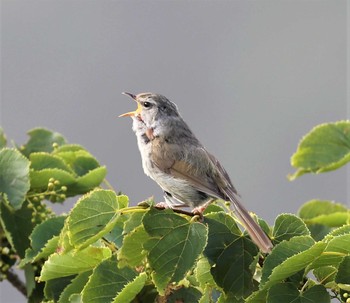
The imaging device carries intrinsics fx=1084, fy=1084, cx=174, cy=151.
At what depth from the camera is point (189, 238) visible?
3424mm

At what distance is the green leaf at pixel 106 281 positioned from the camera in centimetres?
354

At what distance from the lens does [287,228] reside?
3.59m

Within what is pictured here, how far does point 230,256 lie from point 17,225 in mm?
1366

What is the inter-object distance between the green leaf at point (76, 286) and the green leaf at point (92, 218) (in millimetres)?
324

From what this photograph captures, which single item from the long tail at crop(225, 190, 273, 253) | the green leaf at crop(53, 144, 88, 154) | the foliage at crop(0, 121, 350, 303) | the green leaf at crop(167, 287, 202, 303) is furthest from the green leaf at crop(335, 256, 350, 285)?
the green leaf at crop(53, 144, 88, 154)

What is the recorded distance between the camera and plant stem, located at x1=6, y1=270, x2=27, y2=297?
4764mm

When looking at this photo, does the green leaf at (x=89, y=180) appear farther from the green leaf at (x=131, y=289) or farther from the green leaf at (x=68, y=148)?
the green leaf at (x=131, y=289)

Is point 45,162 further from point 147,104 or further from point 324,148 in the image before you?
point 324,148

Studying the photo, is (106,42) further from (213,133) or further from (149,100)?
(149,100)

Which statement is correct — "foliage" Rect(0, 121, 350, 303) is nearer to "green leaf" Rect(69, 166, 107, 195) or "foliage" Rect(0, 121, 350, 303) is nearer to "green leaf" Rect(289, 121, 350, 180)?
"green leaf" Rect(69, 166, 107, 195)

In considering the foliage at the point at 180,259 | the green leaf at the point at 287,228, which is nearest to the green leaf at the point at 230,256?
the foliage at the point at 180,259

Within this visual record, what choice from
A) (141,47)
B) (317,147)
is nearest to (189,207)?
(317,147)

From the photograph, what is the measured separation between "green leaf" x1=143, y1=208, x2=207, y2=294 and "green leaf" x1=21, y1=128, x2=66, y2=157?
6.79 feet

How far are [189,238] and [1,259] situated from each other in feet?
5.16
